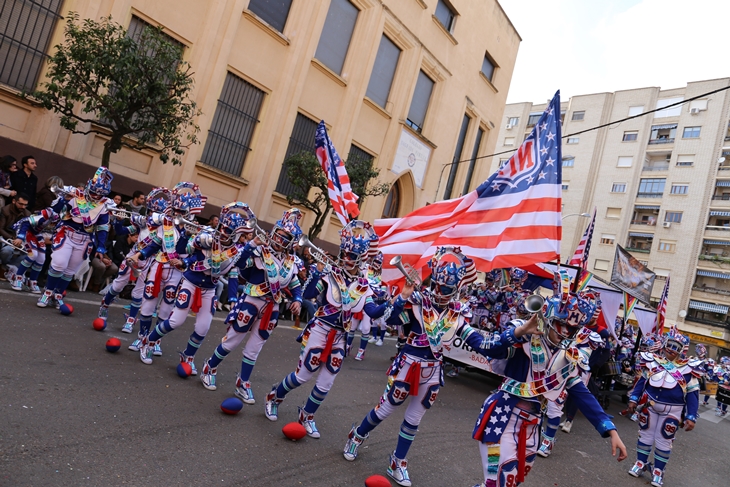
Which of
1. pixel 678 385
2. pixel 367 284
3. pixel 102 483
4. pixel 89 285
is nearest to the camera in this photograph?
pixel 102 483

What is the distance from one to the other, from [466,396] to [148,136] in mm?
8108

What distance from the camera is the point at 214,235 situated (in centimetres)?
666

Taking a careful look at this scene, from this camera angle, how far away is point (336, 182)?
286 inches

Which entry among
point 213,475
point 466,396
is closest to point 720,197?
point 466,396

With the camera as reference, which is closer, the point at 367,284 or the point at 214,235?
the point at 367,284

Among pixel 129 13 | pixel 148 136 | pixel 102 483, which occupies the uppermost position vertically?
pixel 129 13

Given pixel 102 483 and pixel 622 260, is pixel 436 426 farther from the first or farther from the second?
pixel 622 260

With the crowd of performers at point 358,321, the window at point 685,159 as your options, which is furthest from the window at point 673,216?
the crowd of performers at point 358,321

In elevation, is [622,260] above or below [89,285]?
above

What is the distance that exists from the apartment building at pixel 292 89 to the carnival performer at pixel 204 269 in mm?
6883

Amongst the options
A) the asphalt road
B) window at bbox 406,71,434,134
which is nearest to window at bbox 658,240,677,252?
window at bbox 406,71,434,134

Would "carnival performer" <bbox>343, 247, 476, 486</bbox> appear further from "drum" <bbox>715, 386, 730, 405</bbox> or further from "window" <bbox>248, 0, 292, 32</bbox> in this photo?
"drum" <bbox>715, 386, 730, 405</bbox>

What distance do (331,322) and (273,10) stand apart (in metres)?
13.5

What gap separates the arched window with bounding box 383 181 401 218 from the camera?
2392 cm
